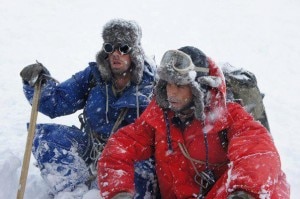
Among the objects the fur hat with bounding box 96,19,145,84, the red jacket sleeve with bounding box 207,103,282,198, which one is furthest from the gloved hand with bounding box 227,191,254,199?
the fur hat with bounding box 96,19,145,84

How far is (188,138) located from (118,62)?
1.12 meters

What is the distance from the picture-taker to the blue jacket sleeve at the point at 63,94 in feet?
12.9

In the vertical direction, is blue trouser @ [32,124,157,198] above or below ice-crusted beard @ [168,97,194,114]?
below

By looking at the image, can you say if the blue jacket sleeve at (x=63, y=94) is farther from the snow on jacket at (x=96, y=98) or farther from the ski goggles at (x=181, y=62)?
the ski goggles at (x=181, y=62)

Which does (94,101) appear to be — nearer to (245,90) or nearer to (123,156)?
(123,156)

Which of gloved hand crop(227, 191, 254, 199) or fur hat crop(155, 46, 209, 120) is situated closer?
gloved hand crop(227, 191, 254, 199)

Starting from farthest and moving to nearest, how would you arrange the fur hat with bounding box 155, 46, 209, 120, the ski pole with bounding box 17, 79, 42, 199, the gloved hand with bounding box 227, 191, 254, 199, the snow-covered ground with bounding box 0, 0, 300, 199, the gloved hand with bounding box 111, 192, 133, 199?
the snow-covered ground with bounding box 0, 0, 300, 199 → the ski pole with bounding box 17, 79, 42, 199 → the fur hat with bounding box 155, 46, 209, 120 → the gloved hand with bounding box 111, 192, 133, 199 → the gloved hand with bounding box 227, 191, 254, 199

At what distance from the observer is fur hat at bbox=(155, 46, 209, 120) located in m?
3.03

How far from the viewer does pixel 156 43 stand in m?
10.3

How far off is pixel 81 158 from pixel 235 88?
1.68 meters

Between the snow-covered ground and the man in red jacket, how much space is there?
2.22 ft

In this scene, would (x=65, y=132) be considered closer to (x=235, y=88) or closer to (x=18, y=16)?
(x=235, y=88)

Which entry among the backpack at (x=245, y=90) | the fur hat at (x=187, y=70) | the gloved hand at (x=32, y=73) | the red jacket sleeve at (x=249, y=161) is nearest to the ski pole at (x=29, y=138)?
the gloved hand at (x=32, y=73)

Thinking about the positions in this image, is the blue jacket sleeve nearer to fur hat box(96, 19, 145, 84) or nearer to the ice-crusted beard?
fur hat box(96, 19, 145, 84)
